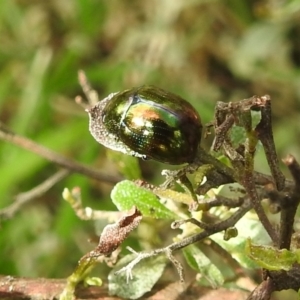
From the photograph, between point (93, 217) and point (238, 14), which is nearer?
point (93, 217)

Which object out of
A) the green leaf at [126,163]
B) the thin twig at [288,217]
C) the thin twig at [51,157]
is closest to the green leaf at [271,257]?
the thin twig at [288,217]

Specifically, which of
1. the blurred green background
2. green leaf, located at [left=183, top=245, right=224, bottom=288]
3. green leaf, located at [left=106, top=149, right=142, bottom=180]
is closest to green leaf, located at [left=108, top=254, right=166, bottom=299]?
green leaf, located at [left=183, top=245, right=224, bottom=288]

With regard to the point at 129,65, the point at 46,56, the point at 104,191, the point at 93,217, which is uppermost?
the point at 46,56

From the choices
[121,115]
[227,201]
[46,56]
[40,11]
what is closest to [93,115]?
[121,115]

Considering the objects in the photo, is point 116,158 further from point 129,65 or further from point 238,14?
point 238,14

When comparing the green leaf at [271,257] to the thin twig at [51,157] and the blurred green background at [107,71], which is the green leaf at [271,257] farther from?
the blurred green background at [107,71]

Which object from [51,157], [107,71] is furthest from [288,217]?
[107,71]
